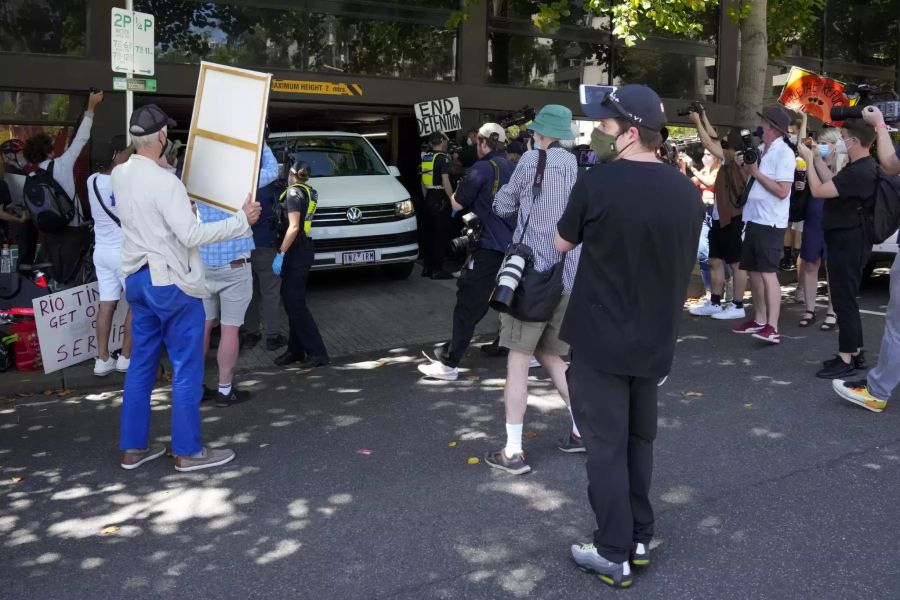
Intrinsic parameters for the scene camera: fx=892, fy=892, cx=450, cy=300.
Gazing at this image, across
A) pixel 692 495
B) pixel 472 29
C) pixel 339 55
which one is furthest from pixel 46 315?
pixel 472 29

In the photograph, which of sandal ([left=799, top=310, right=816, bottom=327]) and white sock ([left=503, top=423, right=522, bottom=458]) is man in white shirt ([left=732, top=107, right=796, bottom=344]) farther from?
white sock ([left=503, top=423, right=522, bottom=458])

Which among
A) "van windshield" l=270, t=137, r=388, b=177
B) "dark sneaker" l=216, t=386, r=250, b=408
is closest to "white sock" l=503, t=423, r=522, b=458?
"dark sneaker" l=216, t=386, r=250, b=408

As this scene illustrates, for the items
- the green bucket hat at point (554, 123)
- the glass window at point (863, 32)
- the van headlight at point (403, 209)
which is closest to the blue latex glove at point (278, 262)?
the green bucket hat at point (554, 123)

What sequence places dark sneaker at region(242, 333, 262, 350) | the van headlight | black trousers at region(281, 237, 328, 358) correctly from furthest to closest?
1. the van headlight
2. dark sneaker at region(242, 333, 262, 350)
3. black trousers at region(281, 237, 328, 358)

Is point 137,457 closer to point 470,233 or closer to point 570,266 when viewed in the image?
point 570,266

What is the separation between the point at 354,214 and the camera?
10250 millimetres

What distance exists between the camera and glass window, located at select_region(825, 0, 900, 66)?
56.2ft

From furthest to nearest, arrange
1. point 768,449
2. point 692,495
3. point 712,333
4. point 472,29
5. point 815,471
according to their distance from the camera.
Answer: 1. point 472,29
2. point 712,333
3. point 768,449
4. point 815,471
5. point 692,495

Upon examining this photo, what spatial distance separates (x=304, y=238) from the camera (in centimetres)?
708

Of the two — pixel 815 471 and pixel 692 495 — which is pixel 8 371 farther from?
pixel 815 471

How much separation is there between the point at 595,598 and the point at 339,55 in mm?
9971

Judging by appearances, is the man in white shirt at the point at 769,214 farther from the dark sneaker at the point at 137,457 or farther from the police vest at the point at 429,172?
the dark sneaker at the point at 137,457

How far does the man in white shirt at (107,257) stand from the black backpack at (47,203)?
1.02m

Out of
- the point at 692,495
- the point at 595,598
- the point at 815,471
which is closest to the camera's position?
the point at 595,598
